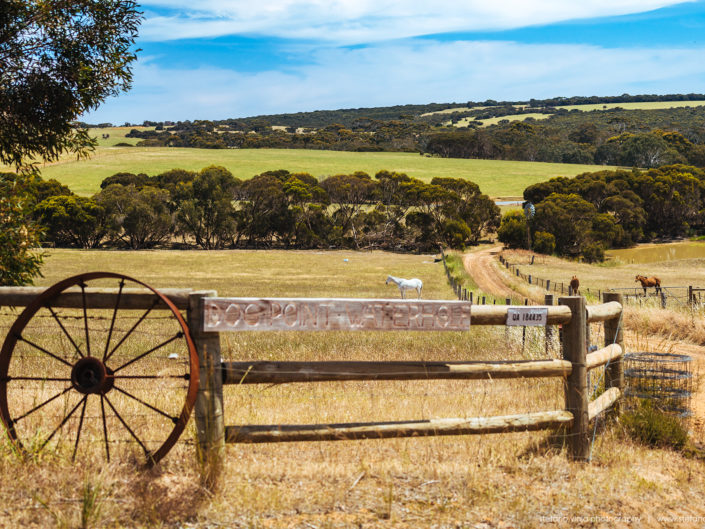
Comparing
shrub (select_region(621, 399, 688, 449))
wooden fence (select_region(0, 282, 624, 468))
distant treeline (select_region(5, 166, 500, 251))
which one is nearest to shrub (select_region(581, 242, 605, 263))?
distant treeline (select_region(5, 166, 500, 251))

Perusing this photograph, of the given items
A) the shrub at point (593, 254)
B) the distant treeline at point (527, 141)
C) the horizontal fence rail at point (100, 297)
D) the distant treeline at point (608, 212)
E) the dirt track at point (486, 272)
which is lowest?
the shrub at point (593, 254)

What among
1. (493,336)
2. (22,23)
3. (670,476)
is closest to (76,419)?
(670,476)

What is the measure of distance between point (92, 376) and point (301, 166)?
110911 mm

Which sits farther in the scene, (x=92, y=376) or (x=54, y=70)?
(x=54, y=70)

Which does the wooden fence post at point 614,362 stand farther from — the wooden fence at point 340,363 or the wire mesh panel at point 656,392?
the wooden fence at point 340,363

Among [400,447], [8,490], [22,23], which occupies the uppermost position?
[22,23]

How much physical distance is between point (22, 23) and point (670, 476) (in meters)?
11.5

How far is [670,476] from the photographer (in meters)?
5.75

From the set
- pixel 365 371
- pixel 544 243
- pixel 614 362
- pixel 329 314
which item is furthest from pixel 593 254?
pixel 329 314

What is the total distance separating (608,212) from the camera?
75.6 m

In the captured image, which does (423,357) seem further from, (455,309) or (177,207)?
(177,207)

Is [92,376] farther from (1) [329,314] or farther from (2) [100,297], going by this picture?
(1) [329,314]

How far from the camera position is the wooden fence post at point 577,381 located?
5836 mm

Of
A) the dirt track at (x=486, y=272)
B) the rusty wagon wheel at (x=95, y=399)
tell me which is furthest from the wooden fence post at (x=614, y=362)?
the dirt track at (x=486, y=272)
